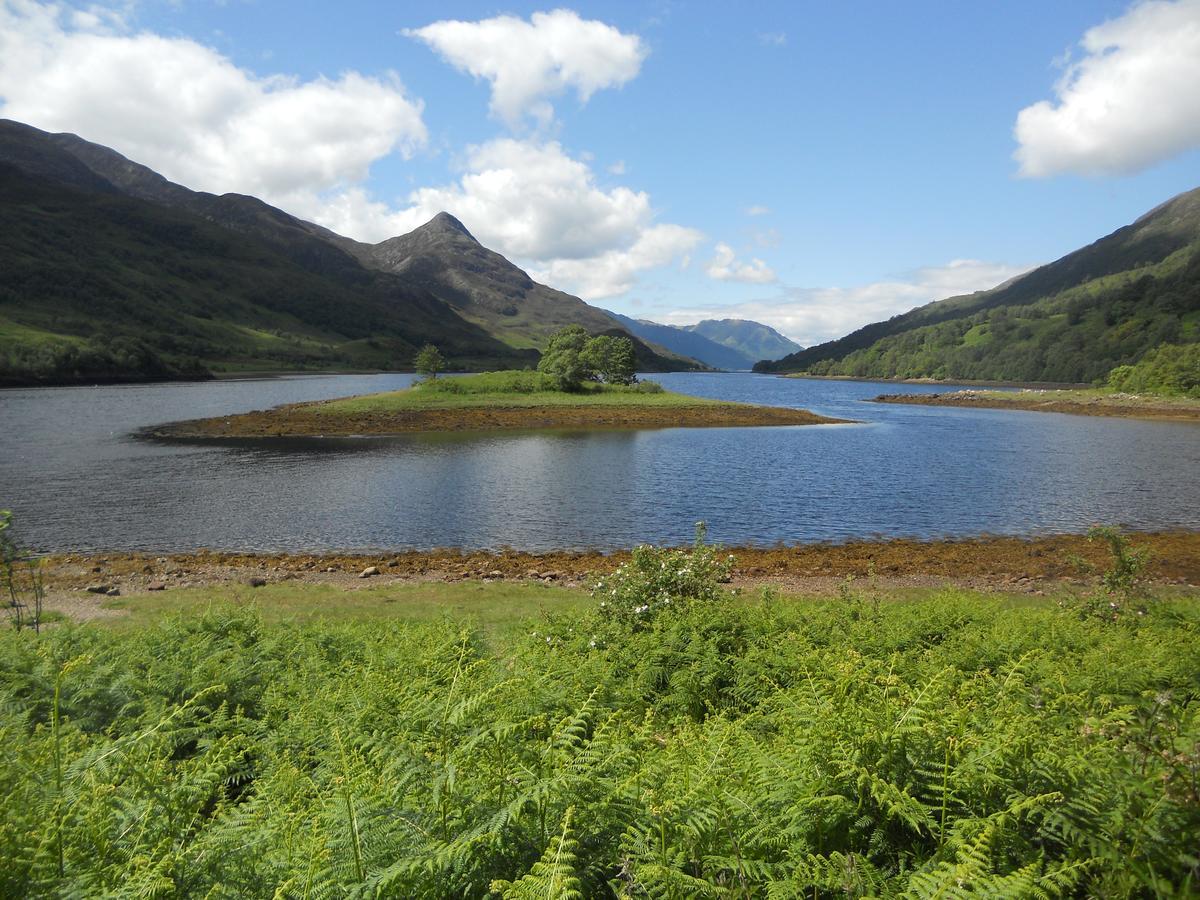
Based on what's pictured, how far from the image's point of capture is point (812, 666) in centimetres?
1021

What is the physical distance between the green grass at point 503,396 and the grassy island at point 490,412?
14cm

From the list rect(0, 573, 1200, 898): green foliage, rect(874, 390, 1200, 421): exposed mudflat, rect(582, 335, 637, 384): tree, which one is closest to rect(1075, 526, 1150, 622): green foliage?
rect(0, 573, 1200, 898): green foliage

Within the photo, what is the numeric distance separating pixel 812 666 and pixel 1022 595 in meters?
17.9

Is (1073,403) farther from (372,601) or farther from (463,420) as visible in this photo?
(372,601)

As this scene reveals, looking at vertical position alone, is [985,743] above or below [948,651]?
above

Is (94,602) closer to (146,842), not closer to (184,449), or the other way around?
(146,842)

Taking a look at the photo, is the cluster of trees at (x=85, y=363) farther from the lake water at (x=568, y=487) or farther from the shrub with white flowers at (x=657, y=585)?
the shrub with white flowers at (x=657, y=585)

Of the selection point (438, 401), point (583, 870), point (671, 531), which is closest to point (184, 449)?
point (438, 401)

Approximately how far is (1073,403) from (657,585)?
459ft

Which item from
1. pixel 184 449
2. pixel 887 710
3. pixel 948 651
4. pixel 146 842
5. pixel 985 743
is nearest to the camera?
pixel 146 842

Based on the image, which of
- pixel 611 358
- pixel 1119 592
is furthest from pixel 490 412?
pixel 1119 592

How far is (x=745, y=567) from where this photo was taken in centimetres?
2861

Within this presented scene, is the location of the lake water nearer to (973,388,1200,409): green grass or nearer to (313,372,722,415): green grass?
(313,372,722,415): green grass

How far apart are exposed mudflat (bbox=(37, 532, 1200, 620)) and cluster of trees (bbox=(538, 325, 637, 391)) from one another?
288ft
